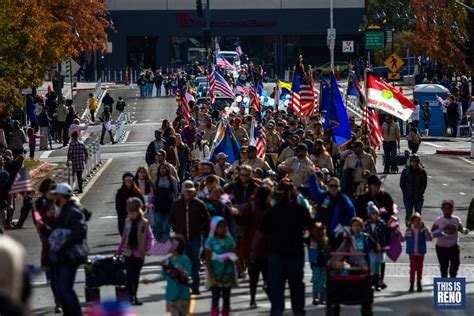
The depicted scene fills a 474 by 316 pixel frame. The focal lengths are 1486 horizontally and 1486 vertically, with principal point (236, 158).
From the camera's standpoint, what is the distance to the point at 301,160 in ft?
74.3

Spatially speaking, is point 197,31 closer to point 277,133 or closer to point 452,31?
point 452,31

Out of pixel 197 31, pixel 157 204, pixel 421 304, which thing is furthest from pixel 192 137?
pixel 197 31

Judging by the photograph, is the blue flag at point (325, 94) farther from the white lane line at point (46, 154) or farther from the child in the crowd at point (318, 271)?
the child in the crowd at point (318, 271)

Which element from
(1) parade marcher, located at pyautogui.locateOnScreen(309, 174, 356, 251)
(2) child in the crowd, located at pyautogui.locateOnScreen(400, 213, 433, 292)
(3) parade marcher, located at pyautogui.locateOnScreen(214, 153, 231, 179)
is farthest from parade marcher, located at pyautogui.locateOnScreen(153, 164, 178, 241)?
(1) parade marcher, located at pyautogui.locateOnScreen(309, 174, 356, 251)

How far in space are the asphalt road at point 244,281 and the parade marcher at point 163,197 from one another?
0.85 meters

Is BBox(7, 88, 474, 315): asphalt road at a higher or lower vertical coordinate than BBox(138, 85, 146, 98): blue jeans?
lower

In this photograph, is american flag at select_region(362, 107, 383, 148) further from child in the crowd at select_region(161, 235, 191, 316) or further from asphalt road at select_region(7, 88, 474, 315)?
child in the crowd at select_region(161, 235, 191, 316)

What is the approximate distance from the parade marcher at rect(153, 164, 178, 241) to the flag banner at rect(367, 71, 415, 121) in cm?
818

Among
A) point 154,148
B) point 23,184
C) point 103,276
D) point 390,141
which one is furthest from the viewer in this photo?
point 390,141

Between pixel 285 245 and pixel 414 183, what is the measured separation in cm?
959

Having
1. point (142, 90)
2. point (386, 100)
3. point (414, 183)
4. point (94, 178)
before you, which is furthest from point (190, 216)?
point (142, 90)

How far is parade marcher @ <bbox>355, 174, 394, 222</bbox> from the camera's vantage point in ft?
63.7

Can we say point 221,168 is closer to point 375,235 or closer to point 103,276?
point 375,235

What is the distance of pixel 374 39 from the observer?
3184 inches
